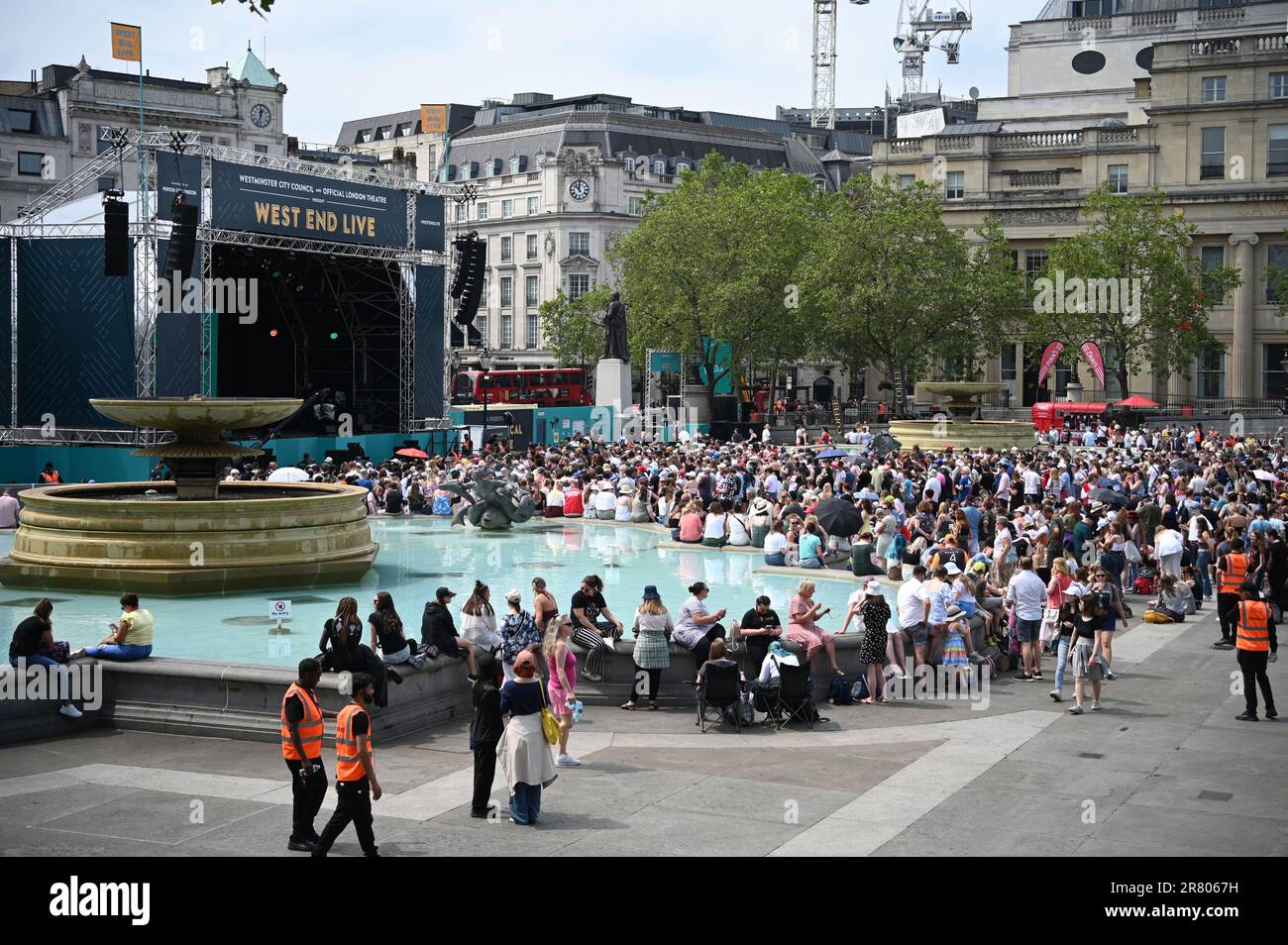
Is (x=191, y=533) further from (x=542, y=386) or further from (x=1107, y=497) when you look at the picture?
(x=542, y=386)

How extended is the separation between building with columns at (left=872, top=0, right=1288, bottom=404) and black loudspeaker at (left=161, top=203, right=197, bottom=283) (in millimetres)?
42161

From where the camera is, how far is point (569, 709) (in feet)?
44.2

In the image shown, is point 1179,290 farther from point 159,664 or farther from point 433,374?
point 159,664

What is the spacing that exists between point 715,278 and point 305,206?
2481cm

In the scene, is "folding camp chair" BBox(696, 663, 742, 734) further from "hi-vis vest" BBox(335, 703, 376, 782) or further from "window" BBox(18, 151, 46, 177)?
"window" BBox(18, 151, 46, 177)

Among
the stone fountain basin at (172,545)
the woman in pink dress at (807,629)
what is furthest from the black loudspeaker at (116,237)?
the woman in pink dress at (807,629)

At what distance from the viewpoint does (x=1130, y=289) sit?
62500 mm

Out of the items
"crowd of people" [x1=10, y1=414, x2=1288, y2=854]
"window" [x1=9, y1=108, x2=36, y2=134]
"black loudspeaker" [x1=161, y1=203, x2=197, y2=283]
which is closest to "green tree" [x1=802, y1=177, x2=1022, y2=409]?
"crowd of people" [x1=10, y1=414, x2=1288, y2=854]

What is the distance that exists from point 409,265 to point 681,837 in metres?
37.0

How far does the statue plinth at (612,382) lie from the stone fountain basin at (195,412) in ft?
108

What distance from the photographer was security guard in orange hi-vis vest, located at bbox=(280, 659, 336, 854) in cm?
1023

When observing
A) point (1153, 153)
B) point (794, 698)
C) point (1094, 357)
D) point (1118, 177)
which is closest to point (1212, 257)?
point (1153, 153)

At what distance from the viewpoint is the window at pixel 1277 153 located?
67812mm

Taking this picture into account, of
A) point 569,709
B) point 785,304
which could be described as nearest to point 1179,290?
point 785,304
